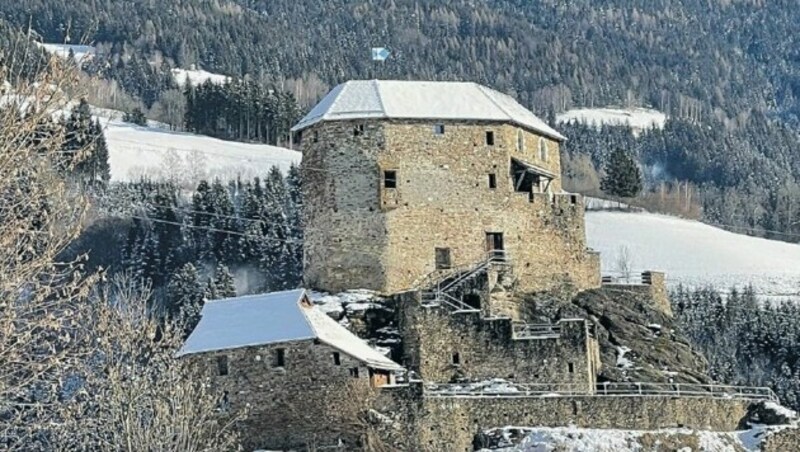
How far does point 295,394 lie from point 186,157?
288 ft

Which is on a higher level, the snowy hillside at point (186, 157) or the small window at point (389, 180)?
the snowy hillside at point (186, 157)

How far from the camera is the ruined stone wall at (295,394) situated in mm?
53719

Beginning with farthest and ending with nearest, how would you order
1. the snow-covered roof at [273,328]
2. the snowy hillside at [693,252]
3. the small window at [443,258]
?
the snowy hillside at [693,252] → the small window at [443,258] → the snow-covered roof at [273,328]

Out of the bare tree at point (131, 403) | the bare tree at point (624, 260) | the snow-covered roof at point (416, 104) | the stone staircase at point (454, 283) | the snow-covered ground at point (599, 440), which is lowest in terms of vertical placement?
the snow-covered ground at point (599, 440)

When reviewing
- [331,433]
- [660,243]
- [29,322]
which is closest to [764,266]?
[660,243]

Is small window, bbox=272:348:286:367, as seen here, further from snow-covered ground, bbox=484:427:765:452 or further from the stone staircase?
snow-covered ground, bbox=484:427:765:452

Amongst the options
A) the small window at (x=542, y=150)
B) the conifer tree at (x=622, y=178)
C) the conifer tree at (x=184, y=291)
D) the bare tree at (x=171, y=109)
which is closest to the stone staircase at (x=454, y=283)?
the small window at (x=542, y=150)

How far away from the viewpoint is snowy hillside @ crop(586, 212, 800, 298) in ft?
399

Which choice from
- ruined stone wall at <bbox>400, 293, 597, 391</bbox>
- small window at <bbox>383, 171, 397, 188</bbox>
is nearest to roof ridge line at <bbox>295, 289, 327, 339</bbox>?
ruined stone wall at <bbox>400, 293, 597, 391</bbox>

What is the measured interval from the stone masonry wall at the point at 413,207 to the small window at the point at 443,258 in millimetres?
202

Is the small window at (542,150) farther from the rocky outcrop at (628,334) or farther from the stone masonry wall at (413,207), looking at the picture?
the rocky outcrop at (628,334)

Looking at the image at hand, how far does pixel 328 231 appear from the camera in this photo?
63.6 meters

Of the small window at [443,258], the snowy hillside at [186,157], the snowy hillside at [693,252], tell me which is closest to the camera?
the small window at [443,258]

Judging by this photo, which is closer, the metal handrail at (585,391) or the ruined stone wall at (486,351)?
the metal handrail at (585,391)
